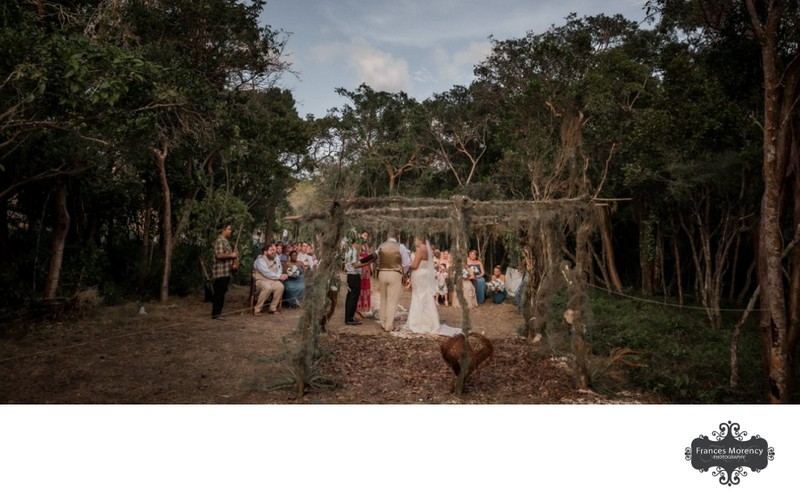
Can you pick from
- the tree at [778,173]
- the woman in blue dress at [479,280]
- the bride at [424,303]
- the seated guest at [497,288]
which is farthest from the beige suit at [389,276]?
the tree at [778,173]

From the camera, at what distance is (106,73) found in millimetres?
3506

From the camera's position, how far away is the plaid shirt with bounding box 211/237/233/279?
693cm

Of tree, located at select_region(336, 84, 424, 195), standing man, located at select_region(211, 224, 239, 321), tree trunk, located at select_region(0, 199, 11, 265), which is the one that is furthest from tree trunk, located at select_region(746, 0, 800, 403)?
tree, located at select_region(336, 84, 424, 195)

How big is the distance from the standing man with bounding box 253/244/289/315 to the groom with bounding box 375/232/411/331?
6.17ft

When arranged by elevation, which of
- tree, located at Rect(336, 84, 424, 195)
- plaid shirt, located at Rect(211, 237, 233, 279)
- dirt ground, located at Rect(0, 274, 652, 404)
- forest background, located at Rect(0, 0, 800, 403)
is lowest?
dirt ground, located at Rect(0, 274, 652, 404)

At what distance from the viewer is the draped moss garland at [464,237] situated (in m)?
4.31

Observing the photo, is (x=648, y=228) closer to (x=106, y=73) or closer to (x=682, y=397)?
(x=682, y=397)

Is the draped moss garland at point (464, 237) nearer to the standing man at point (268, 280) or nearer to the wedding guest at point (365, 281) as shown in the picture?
the wedding guest at point (365, 281)

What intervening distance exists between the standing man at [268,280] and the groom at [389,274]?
6.17ft

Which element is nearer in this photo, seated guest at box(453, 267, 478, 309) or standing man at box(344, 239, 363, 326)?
standing man at box(344, 239, 363, 326)

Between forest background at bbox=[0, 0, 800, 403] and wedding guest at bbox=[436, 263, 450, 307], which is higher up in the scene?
forest background at bbox=[0, 0, 800, 403]

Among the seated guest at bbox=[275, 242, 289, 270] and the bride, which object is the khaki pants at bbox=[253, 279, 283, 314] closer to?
the seated guest at bbox=[275, 242, 289, 270]

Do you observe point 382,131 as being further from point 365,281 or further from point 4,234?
point 4,234

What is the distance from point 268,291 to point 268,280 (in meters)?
0.20
